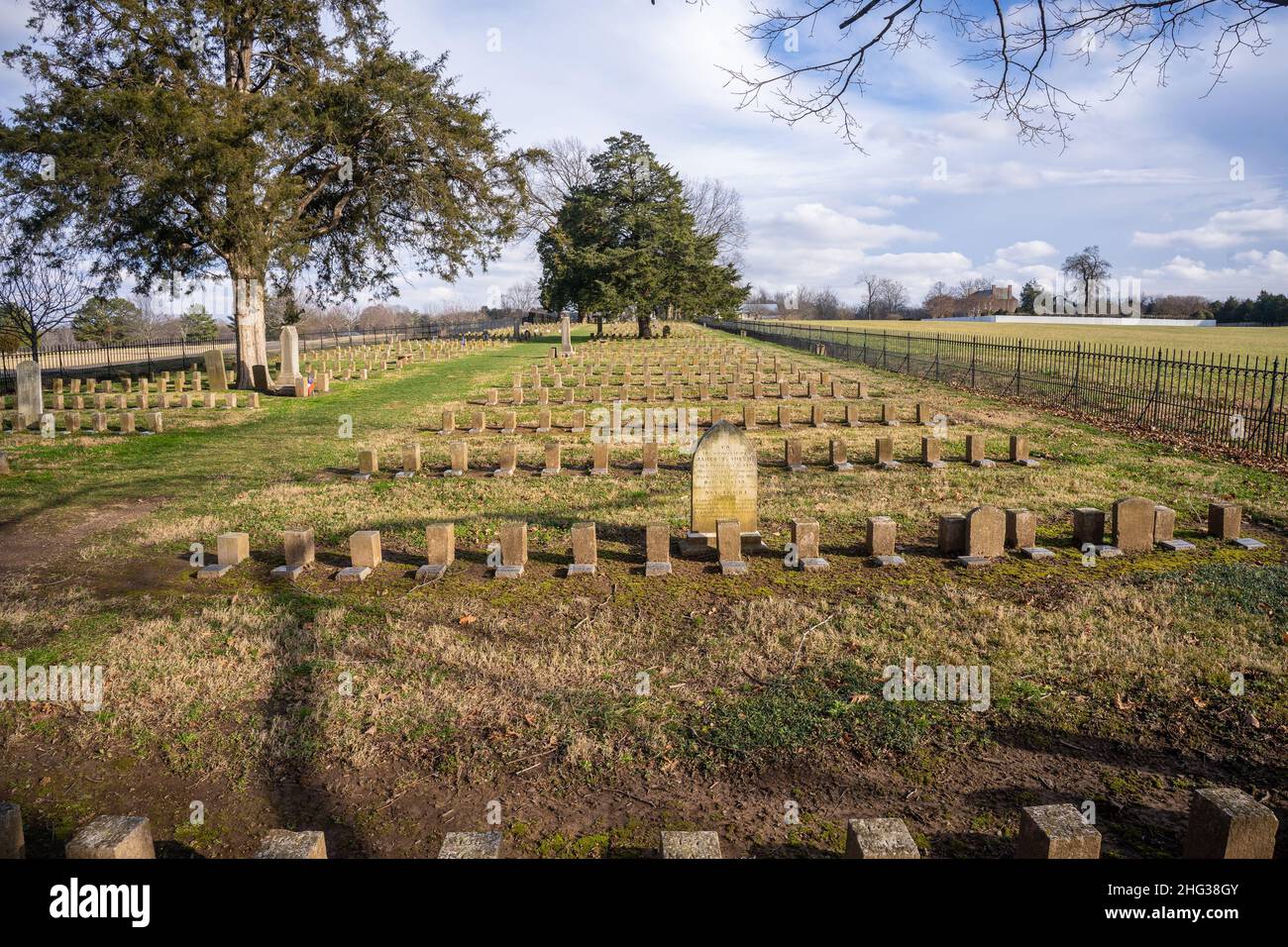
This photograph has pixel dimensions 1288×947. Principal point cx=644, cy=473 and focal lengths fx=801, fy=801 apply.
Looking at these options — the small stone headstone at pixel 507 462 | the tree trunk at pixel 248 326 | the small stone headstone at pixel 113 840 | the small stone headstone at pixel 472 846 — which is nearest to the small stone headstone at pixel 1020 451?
the small stone headstone at pixel 507 462

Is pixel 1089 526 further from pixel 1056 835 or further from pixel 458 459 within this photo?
pixel 458 459

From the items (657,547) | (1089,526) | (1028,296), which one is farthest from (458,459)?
(1028,296)

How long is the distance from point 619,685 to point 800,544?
2809mm

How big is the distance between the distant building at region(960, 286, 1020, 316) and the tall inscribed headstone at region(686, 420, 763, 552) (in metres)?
106

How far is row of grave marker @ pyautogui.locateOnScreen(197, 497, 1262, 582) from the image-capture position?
687cm

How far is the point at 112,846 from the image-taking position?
2623mm

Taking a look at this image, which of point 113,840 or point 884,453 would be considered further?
point 884,453

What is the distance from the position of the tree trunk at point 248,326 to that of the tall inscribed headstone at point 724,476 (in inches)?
783

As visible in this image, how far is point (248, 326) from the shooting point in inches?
942

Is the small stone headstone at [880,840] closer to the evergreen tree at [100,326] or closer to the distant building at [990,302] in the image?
the evergreen tree at [100,326]

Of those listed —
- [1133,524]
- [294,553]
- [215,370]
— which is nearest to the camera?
[294,553]

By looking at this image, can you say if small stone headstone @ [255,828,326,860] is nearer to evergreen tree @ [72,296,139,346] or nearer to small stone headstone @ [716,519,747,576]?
small stone headstone @ [716,519,747,576]

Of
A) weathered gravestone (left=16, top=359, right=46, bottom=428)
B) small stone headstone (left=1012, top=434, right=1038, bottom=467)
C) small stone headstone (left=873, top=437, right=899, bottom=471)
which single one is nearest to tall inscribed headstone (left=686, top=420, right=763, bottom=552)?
small stone headstone (left=873, top=437, right=899, bottom=471)
